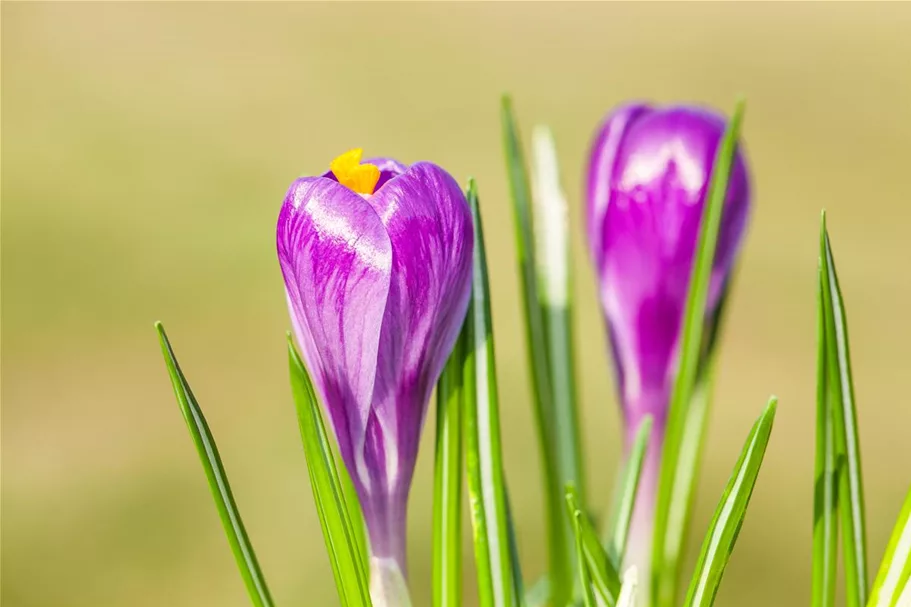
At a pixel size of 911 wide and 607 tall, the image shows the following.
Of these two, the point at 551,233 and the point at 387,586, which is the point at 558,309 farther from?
the point at 387,586

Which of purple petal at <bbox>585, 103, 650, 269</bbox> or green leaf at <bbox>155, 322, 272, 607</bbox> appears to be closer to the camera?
green leaf at <bbox>155, 322, 272, 607</bbox>

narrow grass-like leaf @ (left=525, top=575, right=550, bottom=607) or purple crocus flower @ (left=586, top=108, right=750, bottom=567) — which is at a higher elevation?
purple crocus flower @ (left=586, top=108, right=750, bottom=567)

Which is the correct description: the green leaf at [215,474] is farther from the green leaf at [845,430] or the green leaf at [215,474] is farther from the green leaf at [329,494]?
the green leaf at [845,430]

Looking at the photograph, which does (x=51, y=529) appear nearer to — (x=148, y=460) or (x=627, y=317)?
(x=148, y=460)

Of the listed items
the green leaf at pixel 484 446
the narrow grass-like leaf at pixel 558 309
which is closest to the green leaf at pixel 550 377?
the narrow grass-like leaf at pixel 558 309

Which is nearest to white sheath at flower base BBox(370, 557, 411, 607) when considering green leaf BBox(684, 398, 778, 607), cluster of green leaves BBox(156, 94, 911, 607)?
cluster of green leaves BBox(156, 94, 911, 607)

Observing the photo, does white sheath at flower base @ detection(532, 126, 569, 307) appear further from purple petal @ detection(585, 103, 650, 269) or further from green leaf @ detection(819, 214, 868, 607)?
green leaf @ detection(819, 214, 868, 607)

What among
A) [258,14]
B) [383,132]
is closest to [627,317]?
[383,132]

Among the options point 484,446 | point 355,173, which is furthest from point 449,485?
point 355,173
